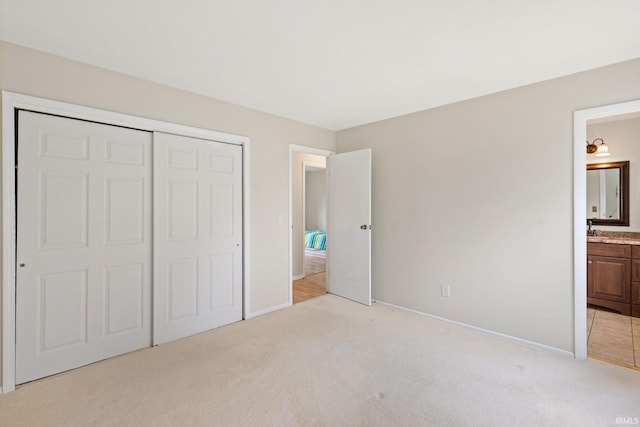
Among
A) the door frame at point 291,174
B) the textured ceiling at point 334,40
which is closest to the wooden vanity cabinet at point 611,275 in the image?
the textured ceiling at point 334,40

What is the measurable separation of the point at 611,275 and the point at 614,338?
39.2 inches

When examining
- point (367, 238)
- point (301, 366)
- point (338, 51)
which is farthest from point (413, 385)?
point (338, 51)

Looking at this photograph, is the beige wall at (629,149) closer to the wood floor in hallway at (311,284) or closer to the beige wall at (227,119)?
the beige wall at (227,119)

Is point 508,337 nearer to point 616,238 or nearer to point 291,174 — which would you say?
point 616,238

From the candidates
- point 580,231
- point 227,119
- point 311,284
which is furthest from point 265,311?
point 580,231

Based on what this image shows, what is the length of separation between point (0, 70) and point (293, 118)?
2564 mm

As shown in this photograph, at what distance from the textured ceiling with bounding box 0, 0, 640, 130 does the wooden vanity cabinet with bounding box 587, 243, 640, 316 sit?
7.55 ft

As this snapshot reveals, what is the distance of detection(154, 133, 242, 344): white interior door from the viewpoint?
9.04 ft

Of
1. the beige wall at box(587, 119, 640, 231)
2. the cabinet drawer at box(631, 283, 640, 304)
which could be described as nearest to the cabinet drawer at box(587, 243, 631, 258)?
the cabinet drawer at box(631, 283, 640, 304)

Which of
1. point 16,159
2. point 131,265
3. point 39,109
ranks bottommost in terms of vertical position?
point 131,265

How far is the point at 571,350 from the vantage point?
252cm

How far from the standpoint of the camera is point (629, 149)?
147 inches

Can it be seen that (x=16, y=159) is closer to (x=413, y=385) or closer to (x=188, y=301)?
(x=188, y=301)

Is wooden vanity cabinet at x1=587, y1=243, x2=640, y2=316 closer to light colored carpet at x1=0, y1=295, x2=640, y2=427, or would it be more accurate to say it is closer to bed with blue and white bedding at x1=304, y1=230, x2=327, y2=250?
light colored carpet at x1=0, y1=295, x2=640, y2=427
